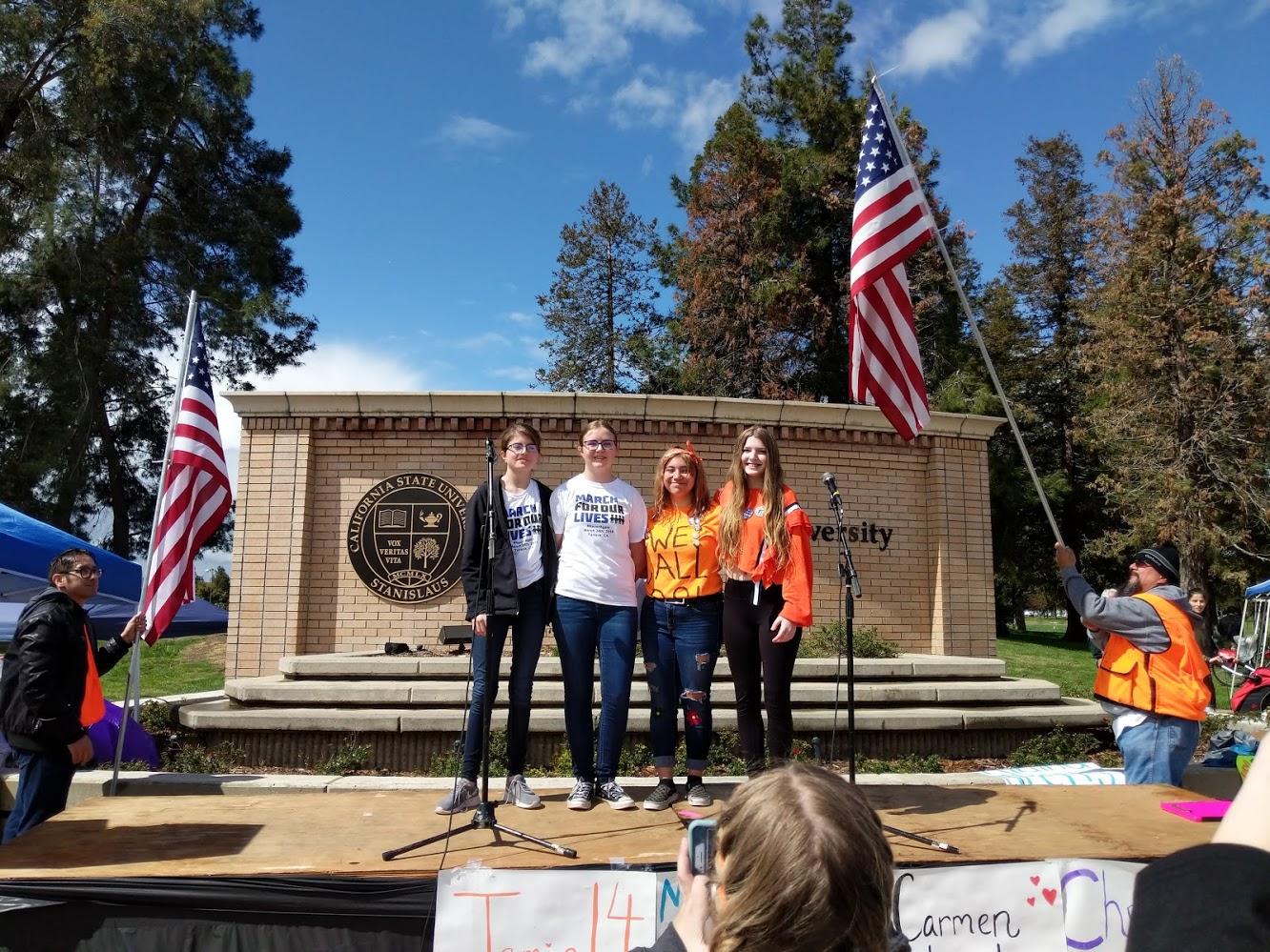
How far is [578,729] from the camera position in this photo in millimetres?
4711

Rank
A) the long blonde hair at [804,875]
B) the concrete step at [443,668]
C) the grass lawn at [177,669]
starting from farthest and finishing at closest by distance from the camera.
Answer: the grass lawn at [177,669], the concrete step at [443,668], the long blonde hair at [804,875]

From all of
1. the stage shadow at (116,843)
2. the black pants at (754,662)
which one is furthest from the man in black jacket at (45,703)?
the black pants at (754,662)

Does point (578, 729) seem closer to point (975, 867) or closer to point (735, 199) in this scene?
point (975, 867)

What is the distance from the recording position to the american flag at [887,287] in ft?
18.7

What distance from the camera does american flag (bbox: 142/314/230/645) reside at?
6.61 m

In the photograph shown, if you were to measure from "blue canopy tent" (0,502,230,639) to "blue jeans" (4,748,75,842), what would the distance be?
16.3 ft

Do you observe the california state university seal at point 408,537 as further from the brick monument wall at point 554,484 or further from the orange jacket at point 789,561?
the orange jacket at point 789,561

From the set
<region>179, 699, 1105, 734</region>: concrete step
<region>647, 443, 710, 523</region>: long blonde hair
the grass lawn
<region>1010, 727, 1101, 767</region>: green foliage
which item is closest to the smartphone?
<region>647, 443, 710, 523</region>: long blonde hair

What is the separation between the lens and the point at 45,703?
446 centimetres

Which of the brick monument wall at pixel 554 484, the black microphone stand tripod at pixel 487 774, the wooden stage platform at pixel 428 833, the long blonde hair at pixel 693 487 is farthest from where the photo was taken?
the brick monument wall at pixel 554 484

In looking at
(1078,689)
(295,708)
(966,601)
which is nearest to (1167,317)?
(1078,689)

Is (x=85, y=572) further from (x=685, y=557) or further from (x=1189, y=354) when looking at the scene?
(x=1189, y=354)

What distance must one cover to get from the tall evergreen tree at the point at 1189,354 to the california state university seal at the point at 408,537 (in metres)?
20.3

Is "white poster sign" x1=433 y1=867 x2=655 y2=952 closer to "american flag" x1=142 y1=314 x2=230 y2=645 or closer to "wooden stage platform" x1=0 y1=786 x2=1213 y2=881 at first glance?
"wooden stage platform" x1=0 y1=786 x2=1213 y2=881
